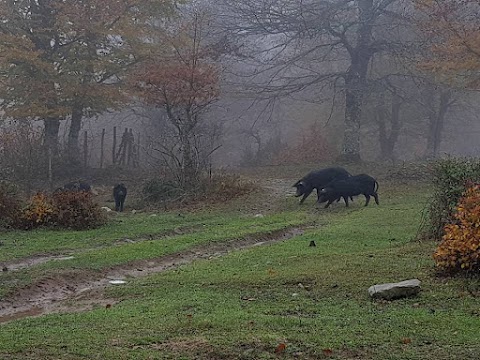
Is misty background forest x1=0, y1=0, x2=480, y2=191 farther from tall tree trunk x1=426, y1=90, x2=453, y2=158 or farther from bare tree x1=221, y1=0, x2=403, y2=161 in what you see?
tall tree trunk x1=426, y1=90, x2=453, y2=158

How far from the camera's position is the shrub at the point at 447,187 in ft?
38.0

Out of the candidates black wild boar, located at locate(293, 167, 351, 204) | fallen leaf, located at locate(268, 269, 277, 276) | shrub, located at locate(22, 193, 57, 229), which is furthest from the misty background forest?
fallen leaf, located at locate(268, 269, 277, 276)

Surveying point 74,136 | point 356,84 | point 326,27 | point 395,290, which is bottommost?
point 395,290

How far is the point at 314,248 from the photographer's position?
1239cm

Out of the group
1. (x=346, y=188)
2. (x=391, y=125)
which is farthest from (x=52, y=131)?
(x=391, y=125)

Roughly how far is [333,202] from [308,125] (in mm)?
26184

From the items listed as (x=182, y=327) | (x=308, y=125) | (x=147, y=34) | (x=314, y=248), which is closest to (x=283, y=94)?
(x=147, y=34)

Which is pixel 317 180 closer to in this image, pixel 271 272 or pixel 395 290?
pixel 271 272

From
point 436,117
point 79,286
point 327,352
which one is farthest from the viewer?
point 436,117

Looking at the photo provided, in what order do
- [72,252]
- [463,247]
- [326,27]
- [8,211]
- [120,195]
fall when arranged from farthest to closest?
[326,27] < [120,195] < [8,211] < [72,252] < [463,247]

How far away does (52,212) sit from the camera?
52.9 ft

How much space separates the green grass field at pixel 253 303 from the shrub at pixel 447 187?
569mm

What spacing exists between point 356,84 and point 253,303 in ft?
80.3

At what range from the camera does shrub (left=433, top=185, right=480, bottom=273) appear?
8422 mm
